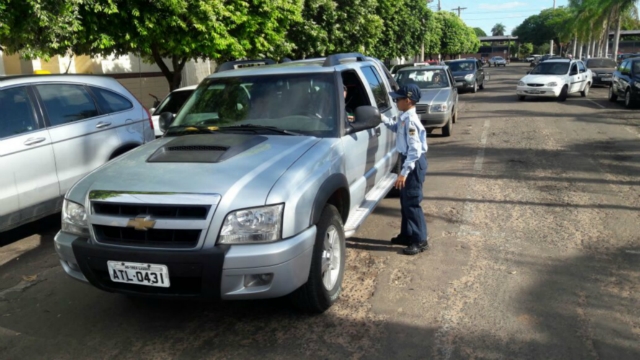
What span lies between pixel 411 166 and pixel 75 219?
2833 mm

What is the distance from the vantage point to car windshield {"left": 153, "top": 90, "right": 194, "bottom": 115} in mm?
10094

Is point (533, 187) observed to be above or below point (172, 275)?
below

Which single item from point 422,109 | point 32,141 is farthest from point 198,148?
point 422,109

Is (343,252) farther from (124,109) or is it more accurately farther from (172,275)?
(124,109)

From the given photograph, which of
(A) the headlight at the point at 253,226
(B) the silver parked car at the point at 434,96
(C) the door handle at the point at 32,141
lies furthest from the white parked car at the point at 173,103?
(A) the headlight at the point at 253,226

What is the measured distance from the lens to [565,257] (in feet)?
16.8

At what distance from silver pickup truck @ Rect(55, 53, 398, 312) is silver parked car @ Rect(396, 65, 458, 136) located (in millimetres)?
7686

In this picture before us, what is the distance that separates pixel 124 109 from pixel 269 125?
3206mm

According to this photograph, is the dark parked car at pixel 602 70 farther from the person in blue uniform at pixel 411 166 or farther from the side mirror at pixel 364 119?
the side mirror at pixel 364 119

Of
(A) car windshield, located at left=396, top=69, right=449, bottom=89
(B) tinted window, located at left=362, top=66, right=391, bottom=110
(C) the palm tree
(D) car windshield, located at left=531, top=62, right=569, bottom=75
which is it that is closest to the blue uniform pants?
(B) tinted window, located at left=362, top=66, right=391, bottom=110

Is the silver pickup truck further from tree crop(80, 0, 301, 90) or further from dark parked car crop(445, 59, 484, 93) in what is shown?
dark parked car crop(445, 59, 484, 93)

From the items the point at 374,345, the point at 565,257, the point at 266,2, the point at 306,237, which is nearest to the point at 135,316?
the point at 306,237

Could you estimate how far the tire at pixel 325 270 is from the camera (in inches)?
150

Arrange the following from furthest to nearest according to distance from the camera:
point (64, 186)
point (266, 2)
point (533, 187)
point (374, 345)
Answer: point (266, 2) → point (533, 187) → point (64, 186) → point (374, 345)
